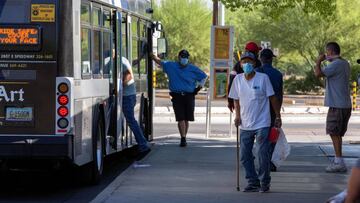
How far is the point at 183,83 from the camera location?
1511cm

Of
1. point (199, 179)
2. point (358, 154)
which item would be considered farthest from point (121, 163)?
point (358, 154)

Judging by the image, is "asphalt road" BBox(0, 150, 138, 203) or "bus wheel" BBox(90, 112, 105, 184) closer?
"asphalt road" BBox(0, 150, 138, 203)

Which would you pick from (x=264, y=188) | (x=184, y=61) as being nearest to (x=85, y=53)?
(x=264, y=188)

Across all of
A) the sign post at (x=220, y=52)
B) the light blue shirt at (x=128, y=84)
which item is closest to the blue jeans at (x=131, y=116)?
the light blue shirt at (x=128, y=84)

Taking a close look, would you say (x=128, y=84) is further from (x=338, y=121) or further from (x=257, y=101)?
(x=257, y=101)

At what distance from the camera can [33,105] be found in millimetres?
9203

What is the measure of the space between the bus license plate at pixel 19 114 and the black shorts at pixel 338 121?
184 inches

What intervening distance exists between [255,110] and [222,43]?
9.04m

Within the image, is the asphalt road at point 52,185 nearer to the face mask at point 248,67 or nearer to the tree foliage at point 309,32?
the face mask at point 248,67

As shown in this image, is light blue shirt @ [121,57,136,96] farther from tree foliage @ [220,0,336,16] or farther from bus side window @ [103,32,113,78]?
tree foliage @ [220,0,336,16]

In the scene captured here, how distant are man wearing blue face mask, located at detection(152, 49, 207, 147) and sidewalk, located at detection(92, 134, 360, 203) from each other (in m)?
0.71

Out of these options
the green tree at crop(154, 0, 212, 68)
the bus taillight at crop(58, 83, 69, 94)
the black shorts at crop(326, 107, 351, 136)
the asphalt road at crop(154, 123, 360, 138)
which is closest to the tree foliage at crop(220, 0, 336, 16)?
the asphalt road at crop(154, 123, 360, 138)

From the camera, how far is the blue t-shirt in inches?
594

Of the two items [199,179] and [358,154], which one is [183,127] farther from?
[199,179]
